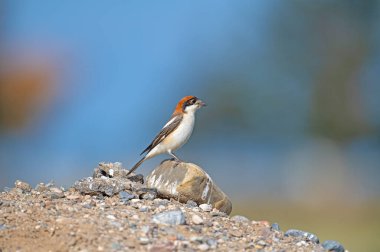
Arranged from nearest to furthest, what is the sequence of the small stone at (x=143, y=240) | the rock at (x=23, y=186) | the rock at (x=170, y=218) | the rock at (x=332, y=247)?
the small stone at (x=143, y=240), the rock at (x=170, y=218), the rock at (x=332, y=247), the rock at (x=23, y=186)

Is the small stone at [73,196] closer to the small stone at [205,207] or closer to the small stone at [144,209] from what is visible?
the small stone at [144,209]

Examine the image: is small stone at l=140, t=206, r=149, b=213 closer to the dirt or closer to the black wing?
the dirt

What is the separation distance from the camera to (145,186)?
22.8 feet

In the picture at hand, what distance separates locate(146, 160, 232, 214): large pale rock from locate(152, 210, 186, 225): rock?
106cm

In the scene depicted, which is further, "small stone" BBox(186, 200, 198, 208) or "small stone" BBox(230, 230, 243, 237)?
"small stone" BBox(186, 200, 198, 208)

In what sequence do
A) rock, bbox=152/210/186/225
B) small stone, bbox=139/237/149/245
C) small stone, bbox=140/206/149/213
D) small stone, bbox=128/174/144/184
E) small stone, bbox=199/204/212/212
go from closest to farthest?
small stone, bbox=139/237/149/245 → rock, bbox=152/210/186/225 → small stone, bbox=140/206/149/213 → small stone, bbox=199/204/212/212 → small stone, bbox=128/174/144/184

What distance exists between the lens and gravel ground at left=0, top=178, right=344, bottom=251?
5.25 m

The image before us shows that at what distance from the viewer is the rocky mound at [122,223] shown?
17.3 feet

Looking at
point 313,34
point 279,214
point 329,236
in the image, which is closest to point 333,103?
point 313,34

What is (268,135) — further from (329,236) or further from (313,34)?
(329,236)

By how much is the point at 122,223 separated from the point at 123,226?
0.23ft

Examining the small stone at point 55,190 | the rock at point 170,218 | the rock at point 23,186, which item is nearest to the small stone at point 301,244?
the rock at point 170,218

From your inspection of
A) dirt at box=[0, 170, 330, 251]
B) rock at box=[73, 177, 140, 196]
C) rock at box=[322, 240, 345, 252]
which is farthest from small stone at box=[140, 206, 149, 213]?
rock at box=[322, 240, 345, 252]

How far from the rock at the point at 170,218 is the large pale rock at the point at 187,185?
1060 mm
